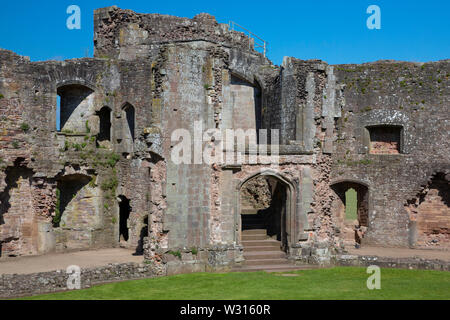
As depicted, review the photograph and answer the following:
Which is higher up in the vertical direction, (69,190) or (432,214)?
(69,190)

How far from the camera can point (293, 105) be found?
2311cm

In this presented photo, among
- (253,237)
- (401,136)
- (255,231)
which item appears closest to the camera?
(253,237)

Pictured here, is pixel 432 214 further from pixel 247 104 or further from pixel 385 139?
pixel 247 104

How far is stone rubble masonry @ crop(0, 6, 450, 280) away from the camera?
19625 millimetres

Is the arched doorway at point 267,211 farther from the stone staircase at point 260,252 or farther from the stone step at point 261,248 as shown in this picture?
the stone step at point 261,248

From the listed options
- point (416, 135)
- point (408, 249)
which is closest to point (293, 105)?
point (416, 135)

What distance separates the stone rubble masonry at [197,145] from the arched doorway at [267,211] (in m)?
0.20

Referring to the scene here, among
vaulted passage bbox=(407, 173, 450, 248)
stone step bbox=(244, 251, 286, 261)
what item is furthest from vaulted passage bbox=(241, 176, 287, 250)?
vaulted passage bbox=(407, 173, 450, 248)

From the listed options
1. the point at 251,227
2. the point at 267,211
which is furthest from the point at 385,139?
the point at 251,227

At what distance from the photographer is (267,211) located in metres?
24.5

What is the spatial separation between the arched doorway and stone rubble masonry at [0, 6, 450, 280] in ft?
0.64

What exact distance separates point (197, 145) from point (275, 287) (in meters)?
5.22

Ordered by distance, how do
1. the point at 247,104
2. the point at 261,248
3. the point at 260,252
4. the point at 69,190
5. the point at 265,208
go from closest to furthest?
1. the point at 260,252
2. the point at 261,248
3. the point at 69,190
4. the point at 265,208
5. the point at 247,104
